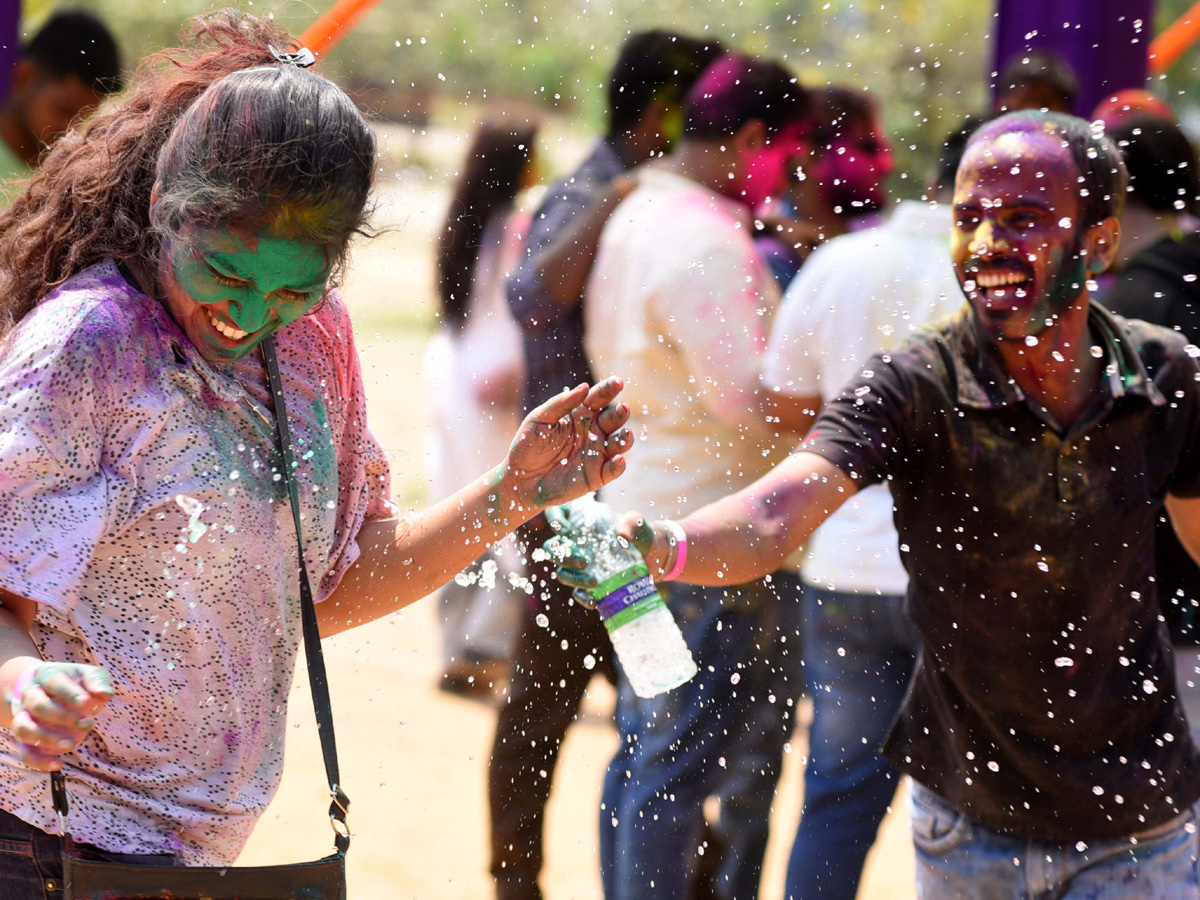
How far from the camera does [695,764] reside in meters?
3.42

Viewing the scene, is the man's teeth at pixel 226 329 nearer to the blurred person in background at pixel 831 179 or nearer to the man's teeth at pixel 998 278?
the man's teeth at pixel 998 278

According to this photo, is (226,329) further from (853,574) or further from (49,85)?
(49,85)

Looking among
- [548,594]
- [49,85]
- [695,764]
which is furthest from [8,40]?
[695,764]

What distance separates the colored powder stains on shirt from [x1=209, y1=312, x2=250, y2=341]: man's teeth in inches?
2.1

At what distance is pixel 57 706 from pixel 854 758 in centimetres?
217

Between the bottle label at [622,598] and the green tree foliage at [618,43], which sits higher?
the bottle label at [622,598]

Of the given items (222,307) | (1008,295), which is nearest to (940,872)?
(1008,295)

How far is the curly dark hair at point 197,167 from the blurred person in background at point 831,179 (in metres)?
2.55

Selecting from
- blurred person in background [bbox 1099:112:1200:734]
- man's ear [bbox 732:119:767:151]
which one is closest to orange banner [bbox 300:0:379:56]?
man's ear [bbox 732:119:767:151]

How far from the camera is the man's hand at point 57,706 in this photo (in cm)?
155

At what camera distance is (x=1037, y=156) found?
231cm

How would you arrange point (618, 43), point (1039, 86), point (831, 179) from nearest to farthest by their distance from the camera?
point (1039, 86), point (831, 179), point (618, 43)

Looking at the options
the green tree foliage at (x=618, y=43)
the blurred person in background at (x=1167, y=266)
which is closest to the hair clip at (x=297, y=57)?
the blurred person in background at (x=1167, y=266)

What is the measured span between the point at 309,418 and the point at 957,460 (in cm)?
106
